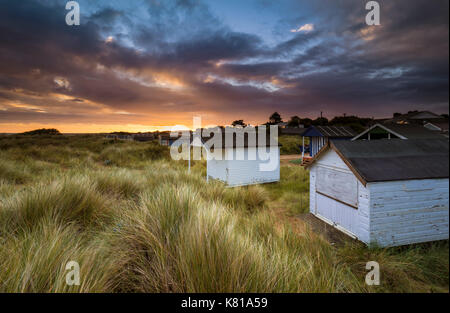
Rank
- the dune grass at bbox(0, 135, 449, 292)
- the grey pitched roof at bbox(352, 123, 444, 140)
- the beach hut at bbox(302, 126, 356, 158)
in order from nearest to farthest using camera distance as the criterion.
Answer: the grey pitched roof at bbox(352, 123, 444, 140) → the dune grass at bbox(0, 135, 449, 292) → the beach hut at bbox(302, 126, 356, 158)

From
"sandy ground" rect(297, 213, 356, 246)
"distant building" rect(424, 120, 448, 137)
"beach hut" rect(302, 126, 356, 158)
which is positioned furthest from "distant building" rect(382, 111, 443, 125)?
"beach hut" rect(302, 126, 356, 158)

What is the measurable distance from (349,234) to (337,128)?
19.0 meters

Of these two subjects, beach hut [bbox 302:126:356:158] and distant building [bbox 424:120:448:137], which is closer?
distant building [bbox 424:120:448:137]

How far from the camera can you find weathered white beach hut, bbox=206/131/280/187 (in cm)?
1395

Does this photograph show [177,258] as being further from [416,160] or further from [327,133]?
[327,133]

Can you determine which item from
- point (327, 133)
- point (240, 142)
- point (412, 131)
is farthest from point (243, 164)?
point (412, 131)

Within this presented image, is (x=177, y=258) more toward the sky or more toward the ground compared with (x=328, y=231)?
more toward the sky

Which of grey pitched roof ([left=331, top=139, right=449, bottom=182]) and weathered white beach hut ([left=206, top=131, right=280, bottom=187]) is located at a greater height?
grey pitched roof ([left=331, top=139, right=449, bottom=182])

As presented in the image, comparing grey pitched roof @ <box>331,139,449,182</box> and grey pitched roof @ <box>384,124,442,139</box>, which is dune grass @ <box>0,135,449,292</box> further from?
grey pitched roof @ <box>384,124,442,139</box>

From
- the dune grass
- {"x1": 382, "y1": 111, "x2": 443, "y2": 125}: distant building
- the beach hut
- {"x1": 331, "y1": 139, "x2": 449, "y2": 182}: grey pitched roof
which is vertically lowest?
the dune grass

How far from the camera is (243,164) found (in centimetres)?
1438

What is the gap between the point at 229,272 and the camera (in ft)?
6.84

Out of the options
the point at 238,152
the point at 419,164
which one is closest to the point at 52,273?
the point at 419,164
